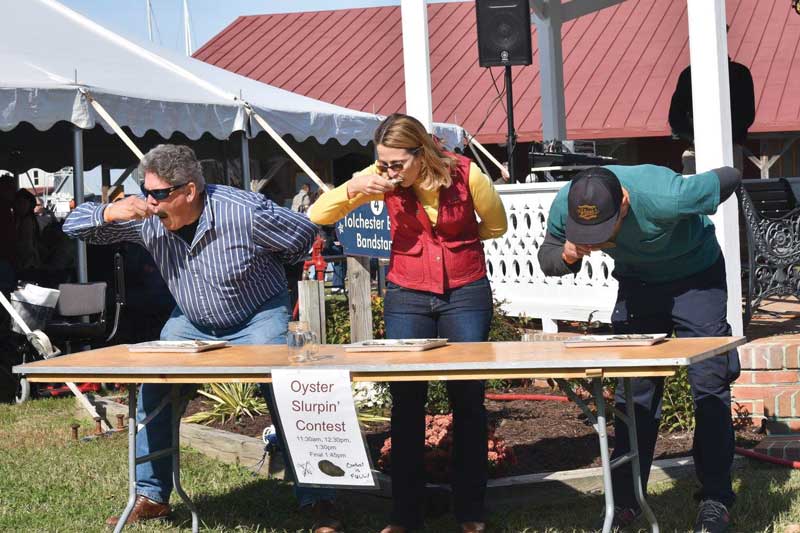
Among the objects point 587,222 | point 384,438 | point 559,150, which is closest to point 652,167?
point 587,222

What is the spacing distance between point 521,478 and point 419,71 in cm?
379

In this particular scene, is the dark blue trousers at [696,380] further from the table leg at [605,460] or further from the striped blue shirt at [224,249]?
the striped blue shirt at [224,249]

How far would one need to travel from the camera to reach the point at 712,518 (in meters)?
4.65

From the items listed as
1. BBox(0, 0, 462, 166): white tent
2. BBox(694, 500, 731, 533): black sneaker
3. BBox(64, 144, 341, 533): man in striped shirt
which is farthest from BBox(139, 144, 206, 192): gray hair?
BBox(0, 0, 462, 166): white tent

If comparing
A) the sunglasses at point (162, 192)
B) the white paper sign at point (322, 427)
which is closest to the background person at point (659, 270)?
the white paper sign at point (322, 427)

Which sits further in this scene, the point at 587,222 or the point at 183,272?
the point at 183,272

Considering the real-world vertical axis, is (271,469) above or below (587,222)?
below

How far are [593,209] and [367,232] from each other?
9.12 feet

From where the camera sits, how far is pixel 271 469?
6180 mm

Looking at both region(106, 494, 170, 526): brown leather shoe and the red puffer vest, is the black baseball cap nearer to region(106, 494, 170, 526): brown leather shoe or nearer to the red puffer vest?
the red puffer vest

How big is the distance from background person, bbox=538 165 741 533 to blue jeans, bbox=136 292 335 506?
1.30 meters

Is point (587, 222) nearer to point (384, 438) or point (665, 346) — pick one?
point (665, 346)

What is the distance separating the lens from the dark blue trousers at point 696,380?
4777 millimetres

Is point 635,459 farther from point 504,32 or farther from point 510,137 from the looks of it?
point 504,32
